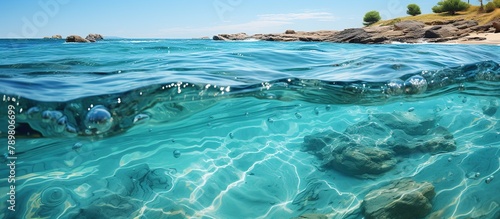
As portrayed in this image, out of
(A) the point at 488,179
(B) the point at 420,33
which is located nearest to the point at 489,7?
(B) the point at 420,33

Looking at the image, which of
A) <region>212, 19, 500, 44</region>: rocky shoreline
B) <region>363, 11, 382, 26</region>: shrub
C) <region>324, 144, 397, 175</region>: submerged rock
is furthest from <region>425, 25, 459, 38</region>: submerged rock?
<region>363, 11, 382, 26</region>: shrub

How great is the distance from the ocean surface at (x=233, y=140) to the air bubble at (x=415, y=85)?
37mm

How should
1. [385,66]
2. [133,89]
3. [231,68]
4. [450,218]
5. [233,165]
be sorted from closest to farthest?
[450,218] → [133,89] → [233,165] → [231,68] → [385,66]

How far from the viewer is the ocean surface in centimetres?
600

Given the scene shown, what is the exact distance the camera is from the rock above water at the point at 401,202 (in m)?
5.38

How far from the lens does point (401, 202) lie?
5.44 meters

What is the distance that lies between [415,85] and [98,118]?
26.8 feet

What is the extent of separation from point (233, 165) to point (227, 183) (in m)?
0.75

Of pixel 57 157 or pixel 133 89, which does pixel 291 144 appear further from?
pixel 57 157

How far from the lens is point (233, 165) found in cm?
736

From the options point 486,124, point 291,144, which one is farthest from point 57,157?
point 486,124

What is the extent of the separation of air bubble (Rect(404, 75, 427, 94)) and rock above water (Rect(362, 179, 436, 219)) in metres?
3.52

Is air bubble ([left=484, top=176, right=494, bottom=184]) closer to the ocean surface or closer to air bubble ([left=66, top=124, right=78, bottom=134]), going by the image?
the ocean surface

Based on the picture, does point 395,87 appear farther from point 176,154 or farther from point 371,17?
point 371,17
